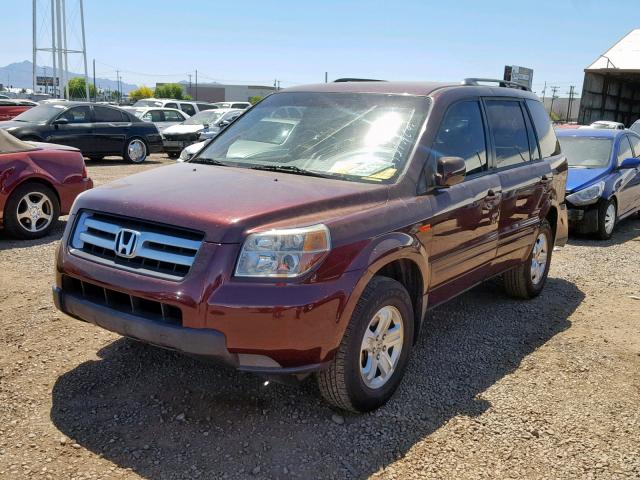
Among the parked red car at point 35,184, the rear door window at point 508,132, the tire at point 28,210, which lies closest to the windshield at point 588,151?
the rear door window at point 508,132

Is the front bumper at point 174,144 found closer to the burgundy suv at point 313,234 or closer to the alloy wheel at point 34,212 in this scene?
the alloy wheel at point 34,212

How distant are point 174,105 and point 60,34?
89.2 feet

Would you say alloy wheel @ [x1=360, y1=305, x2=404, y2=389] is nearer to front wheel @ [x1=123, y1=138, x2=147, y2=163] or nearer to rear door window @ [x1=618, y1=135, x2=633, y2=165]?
rear door window @ [x1=618, y1=135, x2=633, y2=165]

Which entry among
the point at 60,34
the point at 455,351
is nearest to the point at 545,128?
the point at 455,351

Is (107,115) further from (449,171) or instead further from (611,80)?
(611,80)

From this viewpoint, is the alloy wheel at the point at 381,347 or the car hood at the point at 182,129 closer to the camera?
the alloy wheel at the point at 381,347

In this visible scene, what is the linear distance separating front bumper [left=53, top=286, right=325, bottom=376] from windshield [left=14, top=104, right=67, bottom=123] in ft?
42.5

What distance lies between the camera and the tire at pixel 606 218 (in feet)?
28.8

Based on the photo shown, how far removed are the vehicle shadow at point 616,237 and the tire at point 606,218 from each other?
105 mm

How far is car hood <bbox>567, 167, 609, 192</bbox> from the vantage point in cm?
893

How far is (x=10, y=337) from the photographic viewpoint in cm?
437

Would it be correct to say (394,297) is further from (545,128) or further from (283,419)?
(545,128)

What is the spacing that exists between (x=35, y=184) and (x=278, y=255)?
528 centimetres

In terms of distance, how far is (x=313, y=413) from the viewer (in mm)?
3561
